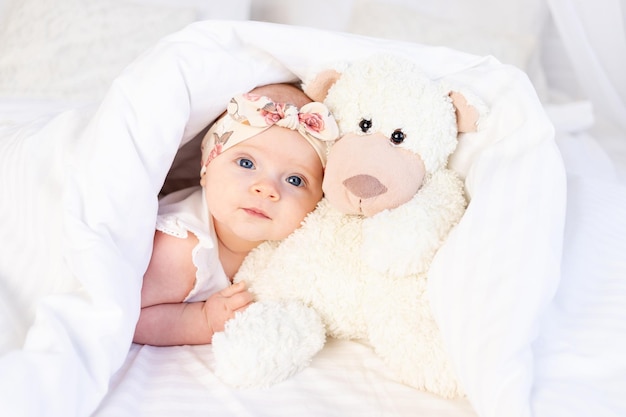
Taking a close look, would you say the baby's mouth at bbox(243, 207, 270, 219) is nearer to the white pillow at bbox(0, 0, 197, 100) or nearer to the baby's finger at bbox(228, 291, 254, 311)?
the baby's finger at bbox(228, 291, 254, 311)

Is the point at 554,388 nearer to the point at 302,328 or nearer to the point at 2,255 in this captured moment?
the point at 302,328

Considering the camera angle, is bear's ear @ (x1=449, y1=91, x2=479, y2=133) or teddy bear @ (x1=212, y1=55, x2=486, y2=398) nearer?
Result: teddy bear @ (x1=212, y1=55, x2=486, y2=398)

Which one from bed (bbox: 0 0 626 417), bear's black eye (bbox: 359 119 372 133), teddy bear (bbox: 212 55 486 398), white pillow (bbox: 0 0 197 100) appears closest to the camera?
bed (bbox: 0 0 626 417)

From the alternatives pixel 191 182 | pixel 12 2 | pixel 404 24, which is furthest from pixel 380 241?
pixel 12 2

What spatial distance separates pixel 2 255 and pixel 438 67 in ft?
2.63

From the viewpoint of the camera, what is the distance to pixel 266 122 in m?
1.12

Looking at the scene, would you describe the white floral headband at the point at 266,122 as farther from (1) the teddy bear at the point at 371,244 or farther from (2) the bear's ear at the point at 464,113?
(2) the bear's ear at the point at 464,113

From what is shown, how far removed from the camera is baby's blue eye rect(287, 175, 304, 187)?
116 centimetres

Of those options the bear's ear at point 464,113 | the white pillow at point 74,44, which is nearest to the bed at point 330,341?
the bear's ear at point 464,113

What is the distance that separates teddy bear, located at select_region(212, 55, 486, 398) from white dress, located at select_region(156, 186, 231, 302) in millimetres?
85

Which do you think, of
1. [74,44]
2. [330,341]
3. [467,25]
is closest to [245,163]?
[330,341]

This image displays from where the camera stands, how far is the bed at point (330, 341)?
2.66 ft

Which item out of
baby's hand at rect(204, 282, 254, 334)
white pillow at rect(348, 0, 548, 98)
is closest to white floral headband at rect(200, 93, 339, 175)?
baby's hand at rect(204, 282, 254, 334)

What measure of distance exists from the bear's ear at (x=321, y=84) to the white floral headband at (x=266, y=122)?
5 centimetres
